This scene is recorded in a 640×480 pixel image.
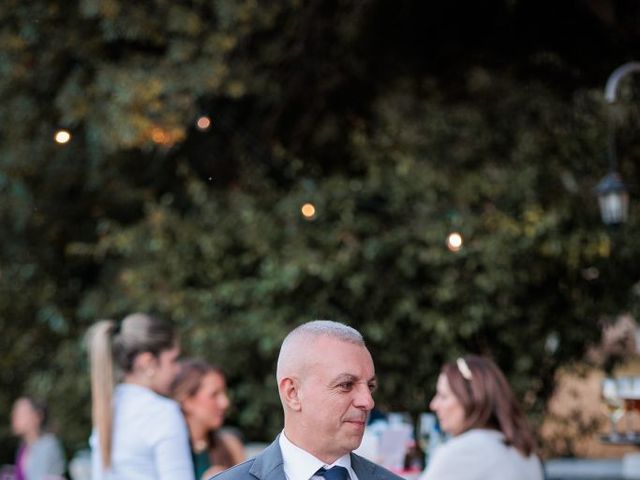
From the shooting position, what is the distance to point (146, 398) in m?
4.19

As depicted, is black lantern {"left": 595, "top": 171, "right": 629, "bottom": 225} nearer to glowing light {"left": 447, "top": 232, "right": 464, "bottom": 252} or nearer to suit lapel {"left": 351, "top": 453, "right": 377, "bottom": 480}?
glowing light {"left": 447, "top": 232, "right": 464, "bottom": 252}

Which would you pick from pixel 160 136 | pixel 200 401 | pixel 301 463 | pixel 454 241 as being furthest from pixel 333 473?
pixel 454 241

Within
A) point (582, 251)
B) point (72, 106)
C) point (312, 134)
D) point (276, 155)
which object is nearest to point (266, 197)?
point (276, 155)

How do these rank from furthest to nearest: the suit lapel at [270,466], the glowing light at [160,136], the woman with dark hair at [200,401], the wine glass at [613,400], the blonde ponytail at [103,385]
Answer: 1. the wine glass at [613,400]
2. the glowing light at [160,136]
3. the woman with dark hair at [200,401]
4. the blonde ponytail at [103,385]
5. the suit lapel at [270,466]

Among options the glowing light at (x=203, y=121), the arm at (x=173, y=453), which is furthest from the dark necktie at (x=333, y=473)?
the glowing light at (x=203, y=121)

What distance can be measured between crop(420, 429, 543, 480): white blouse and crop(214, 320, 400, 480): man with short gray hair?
1.91 meters

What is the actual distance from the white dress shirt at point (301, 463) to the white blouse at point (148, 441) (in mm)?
1676

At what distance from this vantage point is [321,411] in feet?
7.74

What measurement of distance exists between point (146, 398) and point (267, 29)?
6.59 m

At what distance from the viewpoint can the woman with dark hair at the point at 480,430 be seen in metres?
4.30

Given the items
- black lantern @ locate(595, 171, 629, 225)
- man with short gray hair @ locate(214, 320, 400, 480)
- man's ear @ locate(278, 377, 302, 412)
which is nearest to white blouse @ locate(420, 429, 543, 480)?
man with short gray hair @ locate(214, 320, 400, 480)

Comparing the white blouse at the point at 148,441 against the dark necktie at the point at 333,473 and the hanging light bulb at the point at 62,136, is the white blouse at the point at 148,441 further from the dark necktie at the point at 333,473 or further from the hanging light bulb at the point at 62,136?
the hanging light bulb at the point at 62,136

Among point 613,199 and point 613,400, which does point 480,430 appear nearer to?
point 613,199

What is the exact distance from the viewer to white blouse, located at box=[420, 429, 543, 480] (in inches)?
169
